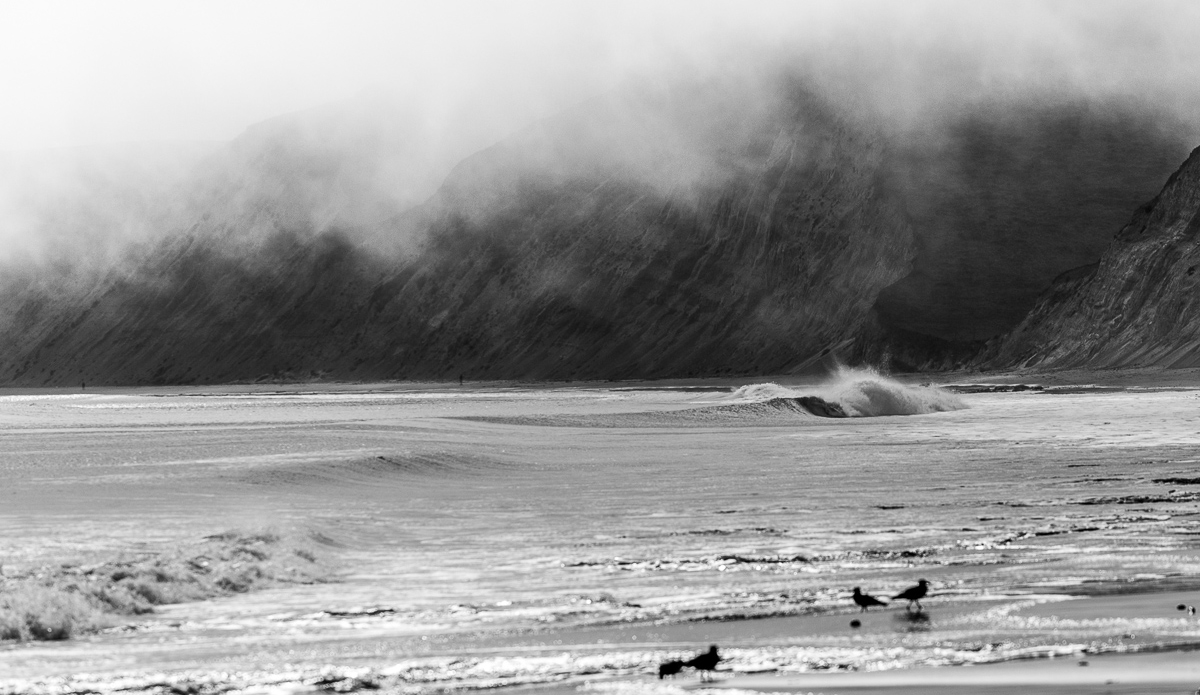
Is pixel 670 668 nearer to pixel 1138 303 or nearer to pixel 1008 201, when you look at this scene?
pixel 1138 303

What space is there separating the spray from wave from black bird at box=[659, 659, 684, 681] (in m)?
50.6

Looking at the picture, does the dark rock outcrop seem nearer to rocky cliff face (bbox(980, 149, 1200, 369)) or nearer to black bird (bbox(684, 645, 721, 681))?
rocky cliff face (bbox(980, 149, 1200, 369))

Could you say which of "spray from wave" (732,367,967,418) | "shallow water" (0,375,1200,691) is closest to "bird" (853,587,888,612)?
"shallow water" (0,375,1200,691)

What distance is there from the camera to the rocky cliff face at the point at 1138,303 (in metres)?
106

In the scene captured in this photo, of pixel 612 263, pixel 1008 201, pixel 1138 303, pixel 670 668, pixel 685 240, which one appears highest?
pixel 1008 201

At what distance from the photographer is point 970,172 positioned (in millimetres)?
139500

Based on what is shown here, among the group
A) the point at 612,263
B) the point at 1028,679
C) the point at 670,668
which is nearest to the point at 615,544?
the point at 670,668

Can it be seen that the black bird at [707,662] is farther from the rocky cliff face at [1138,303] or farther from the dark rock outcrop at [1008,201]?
the dark rock outcrop at [1008,201]

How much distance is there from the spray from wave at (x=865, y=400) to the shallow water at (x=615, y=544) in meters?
20.5

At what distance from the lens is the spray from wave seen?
203 ft

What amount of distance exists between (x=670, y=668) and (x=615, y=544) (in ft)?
25.3

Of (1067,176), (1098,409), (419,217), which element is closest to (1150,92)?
(1067,176)

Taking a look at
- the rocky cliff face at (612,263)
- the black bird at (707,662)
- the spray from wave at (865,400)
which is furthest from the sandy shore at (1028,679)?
the rocky cliff face at (612,263)

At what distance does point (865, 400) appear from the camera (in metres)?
64.1
